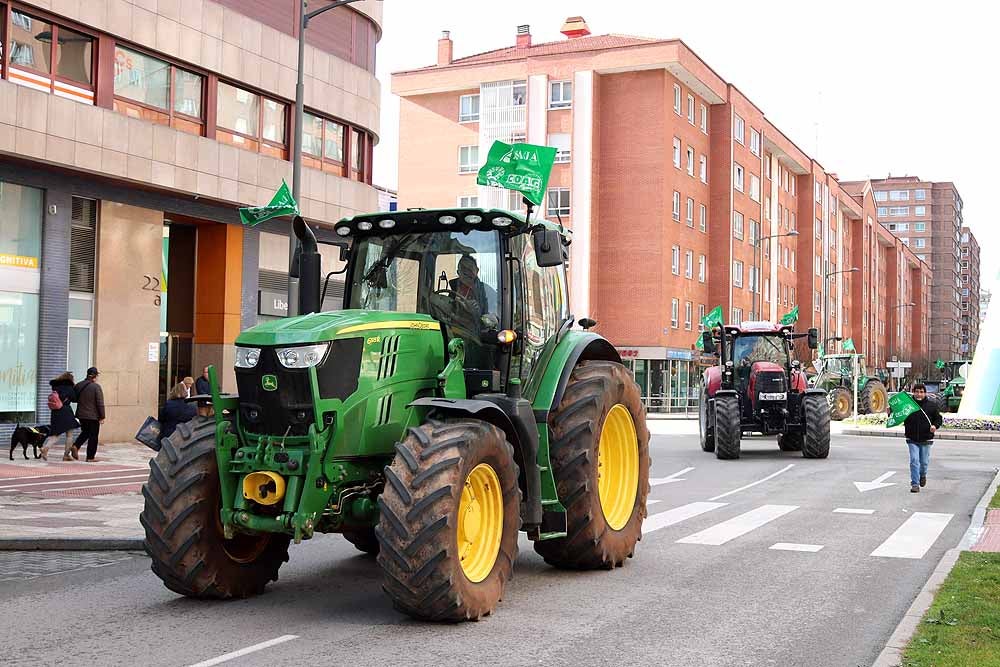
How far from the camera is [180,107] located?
25.5 metres

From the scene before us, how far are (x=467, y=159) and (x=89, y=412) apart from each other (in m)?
40.3

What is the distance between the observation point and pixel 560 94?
5566 cm

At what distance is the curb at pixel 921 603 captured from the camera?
21.1ft

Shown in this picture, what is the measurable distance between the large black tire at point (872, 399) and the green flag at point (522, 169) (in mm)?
35444

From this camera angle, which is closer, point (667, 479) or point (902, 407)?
point (902, 407)

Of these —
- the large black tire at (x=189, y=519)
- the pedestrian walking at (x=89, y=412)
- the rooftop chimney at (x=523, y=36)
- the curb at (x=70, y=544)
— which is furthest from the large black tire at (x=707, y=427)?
the rooftop chimney at (x=523, y=36)

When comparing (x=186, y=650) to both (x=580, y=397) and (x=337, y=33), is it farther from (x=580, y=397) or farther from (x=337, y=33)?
(x=337, y=33)

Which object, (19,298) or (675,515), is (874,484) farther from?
(19,298)

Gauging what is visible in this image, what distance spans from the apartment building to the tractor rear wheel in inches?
309

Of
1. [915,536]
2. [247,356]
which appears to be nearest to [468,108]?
[915,536]

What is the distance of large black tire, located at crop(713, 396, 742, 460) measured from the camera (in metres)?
22.9

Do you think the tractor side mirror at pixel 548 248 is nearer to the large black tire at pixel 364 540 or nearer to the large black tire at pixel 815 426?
the large black tire at pixel 364 540

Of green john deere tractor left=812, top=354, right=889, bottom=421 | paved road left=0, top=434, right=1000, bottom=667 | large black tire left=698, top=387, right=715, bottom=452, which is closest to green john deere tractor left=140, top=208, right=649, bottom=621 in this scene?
paved road left=0, top=434, right=1000, bottom=667

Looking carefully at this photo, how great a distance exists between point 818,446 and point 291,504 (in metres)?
17.8
